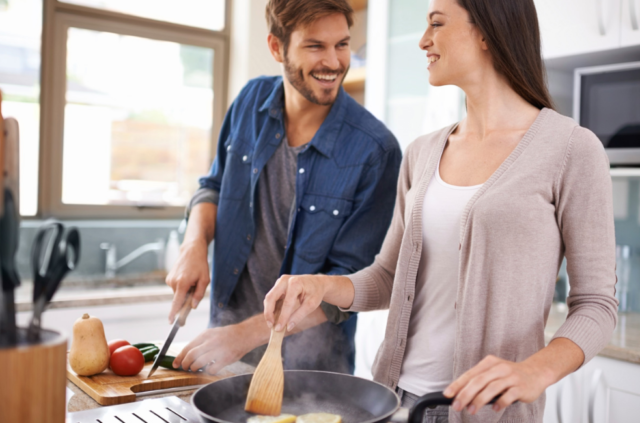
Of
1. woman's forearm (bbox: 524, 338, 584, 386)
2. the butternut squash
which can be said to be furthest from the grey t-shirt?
woman's forearm (bbox: 524, 338, 584, 386)

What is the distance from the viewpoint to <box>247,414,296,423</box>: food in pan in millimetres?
887

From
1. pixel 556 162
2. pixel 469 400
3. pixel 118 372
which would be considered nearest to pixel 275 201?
pixel 118 372

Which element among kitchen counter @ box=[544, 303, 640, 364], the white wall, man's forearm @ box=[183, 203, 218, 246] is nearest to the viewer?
man's forearm @ box=[183, 203, 218, 246]

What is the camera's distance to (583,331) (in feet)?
3.07

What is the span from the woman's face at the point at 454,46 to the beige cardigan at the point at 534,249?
16cm

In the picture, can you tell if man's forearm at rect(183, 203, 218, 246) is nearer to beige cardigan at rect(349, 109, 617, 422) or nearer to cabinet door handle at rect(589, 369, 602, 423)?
beige cardigan at rect(349, 109, 617, 422)

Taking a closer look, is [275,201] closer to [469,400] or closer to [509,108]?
[509,108]

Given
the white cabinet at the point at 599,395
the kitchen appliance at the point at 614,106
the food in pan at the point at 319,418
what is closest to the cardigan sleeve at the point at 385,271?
the food in pan at the point at 319,418

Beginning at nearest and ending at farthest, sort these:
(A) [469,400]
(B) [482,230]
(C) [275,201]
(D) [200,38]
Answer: (A) [469,400]
(B) [482,230]
(C) [275,201]
(D) [200,38]

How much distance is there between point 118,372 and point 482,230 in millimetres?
756

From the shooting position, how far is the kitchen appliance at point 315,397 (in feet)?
3.00

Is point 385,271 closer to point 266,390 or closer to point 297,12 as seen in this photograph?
point 266,390

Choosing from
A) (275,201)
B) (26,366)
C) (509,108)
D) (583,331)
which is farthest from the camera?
(275,201)

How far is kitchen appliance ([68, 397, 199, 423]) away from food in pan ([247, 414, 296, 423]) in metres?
0.10
